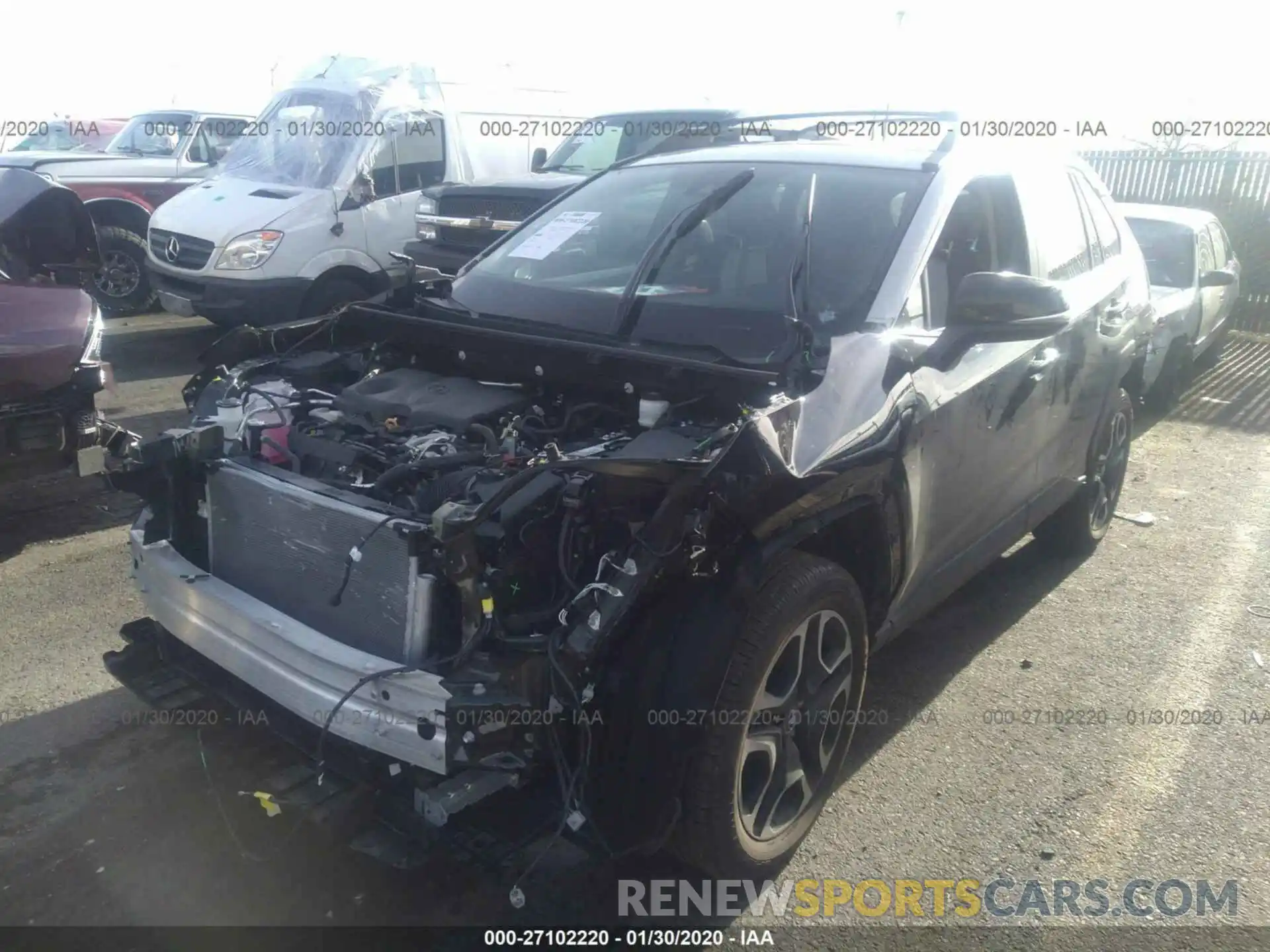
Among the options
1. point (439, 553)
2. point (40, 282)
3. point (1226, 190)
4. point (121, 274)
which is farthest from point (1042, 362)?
point (1226, 190)

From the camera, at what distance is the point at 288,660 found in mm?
2535

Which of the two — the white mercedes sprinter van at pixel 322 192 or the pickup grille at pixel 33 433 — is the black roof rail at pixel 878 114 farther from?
the pickup grille at pixel 33 433

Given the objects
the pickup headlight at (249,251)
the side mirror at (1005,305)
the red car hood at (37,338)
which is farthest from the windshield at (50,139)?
the side mirror at (1005,305)

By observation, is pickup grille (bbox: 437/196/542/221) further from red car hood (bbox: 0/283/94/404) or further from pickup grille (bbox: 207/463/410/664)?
pickup grille (bbox: 207/463/410/664)

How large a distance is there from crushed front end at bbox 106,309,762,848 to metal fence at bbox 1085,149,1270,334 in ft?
43.9

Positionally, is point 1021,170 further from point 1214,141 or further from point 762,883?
point 1214,141

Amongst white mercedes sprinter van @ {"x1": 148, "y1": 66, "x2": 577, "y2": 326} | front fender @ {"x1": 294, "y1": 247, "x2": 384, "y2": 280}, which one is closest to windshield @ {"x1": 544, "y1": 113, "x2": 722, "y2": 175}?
white mercedes sprinter van @ {"x1": 148, "y1": 66, "x2": 577, "y2": 326}

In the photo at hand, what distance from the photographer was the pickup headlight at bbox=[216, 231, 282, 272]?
8461 millimetres

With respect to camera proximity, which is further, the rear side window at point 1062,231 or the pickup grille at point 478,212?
the pickup grille at point 478,212

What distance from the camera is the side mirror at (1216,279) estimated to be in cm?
818

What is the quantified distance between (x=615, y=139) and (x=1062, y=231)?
5.44 metres

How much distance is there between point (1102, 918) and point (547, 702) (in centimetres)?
175

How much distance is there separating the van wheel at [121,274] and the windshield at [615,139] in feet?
15.4

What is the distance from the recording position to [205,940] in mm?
2623
